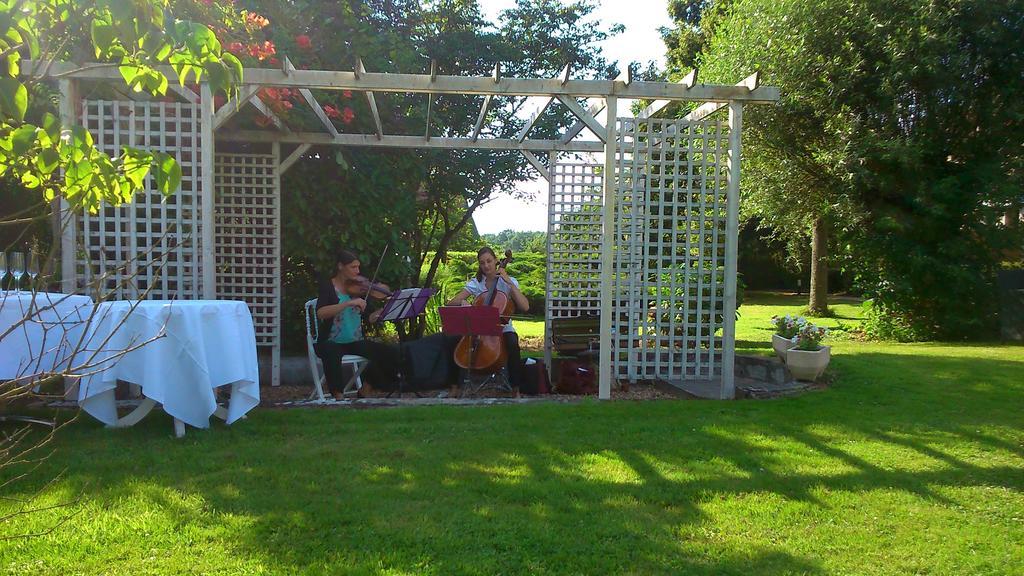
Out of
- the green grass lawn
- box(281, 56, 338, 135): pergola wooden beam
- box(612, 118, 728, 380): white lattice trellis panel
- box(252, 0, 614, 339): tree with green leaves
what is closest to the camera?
the green grass lawn

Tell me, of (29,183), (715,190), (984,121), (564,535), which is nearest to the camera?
(29,183)

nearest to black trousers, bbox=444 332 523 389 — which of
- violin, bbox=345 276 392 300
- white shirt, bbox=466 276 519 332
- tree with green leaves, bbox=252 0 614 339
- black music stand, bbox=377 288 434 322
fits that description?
white shirt, bbox=466 276 519 332

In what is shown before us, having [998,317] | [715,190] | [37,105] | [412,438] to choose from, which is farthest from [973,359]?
[37,105]

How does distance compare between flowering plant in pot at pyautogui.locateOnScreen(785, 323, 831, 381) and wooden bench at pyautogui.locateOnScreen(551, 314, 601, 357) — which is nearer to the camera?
flowering plant in pot at pyautogui.locateOnScreen(785, 323, 831, 381)

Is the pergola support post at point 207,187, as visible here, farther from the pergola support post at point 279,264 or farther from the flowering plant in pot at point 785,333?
the flowering plant in pot at point 785,333

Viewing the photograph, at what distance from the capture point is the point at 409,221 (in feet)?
25.8

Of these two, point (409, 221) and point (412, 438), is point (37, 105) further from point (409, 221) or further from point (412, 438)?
point (412, 438)

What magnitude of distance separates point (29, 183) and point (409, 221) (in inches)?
231

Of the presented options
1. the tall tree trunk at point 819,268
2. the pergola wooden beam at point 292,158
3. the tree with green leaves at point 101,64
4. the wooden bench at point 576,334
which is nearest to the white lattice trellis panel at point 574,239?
the wooden bench at point 576,334

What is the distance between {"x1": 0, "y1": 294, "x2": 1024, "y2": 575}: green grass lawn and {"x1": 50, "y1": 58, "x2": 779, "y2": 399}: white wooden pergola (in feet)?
3.87

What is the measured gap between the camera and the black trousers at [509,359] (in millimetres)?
6332

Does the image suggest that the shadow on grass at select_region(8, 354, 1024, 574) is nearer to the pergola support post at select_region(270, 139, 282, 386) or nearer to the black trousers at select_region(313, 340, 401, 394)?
the black trousers at select_region(313, 340, 401, 394)

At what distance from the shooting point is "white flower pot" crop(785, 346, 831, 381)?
628cm

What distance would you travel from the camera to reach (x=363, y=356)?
6.07 metres
